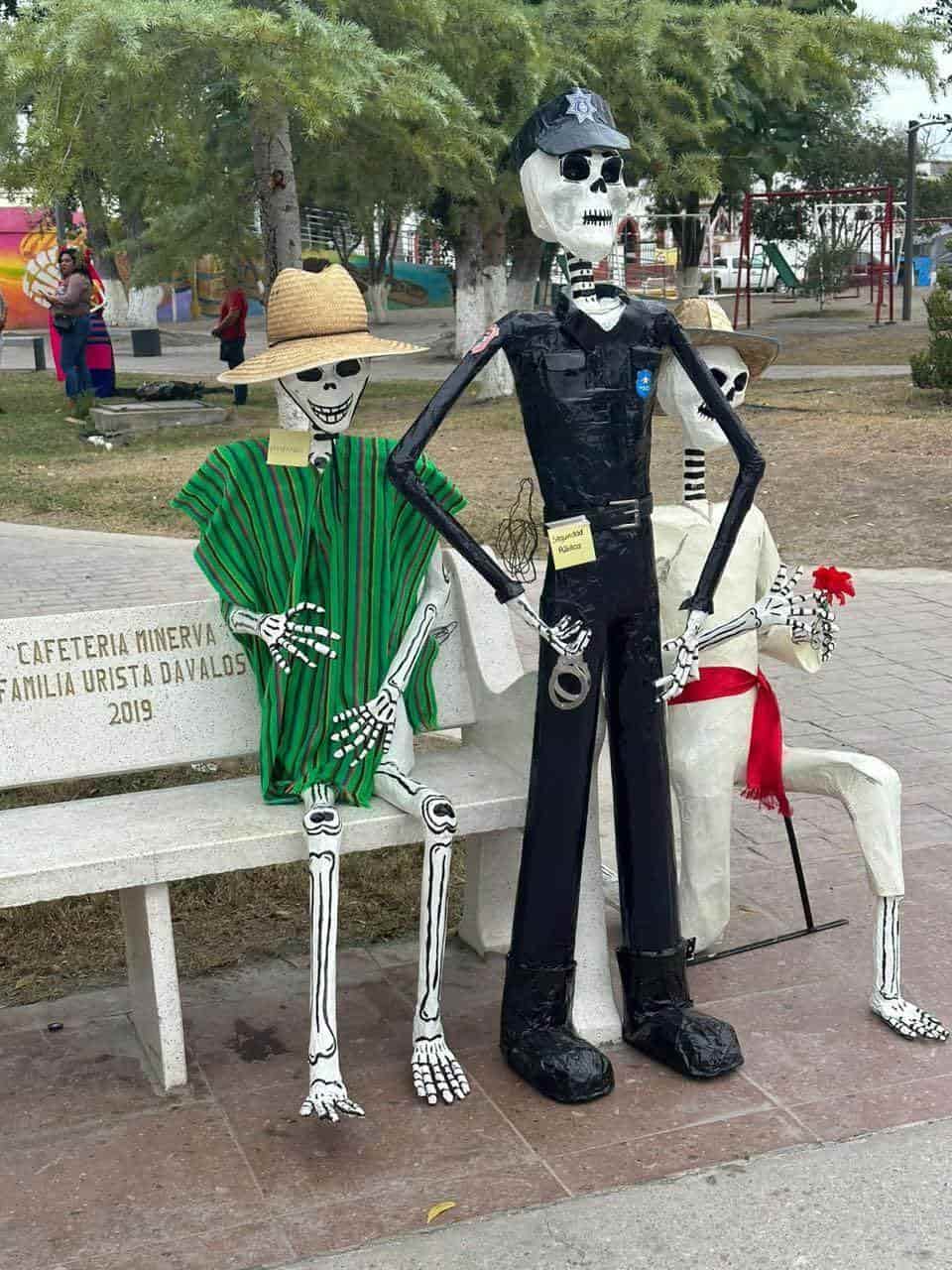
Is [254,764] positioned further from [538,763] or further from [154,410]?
[154,410]

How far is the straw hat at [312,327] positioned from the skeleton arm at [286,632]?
0.53 m

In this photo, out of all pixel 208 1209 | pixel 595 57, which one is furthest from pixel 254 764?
pixel 595 57

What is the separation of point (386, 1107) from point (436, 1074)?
0.13m

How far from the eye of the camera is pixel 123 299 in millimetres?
32531

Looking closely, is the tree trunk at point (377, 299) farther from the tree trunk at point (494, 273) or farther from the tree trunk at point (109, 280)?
the tree trunk at point (494, 273)

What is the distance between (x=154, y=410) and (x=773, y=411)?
5.80 m

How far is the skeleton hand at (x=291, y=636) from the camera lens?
3.46 meters

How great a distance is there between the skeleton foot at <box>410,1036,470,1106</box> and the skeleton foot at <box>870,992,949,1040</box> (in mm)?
988

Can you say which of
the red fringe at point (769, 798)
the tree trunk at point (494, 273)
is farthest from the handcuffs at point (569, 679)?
the tree trunk at point (494, 273)

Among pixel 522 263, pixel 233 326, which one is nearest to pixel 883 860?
pixel 522 263

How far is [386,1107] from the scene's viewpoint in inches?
132

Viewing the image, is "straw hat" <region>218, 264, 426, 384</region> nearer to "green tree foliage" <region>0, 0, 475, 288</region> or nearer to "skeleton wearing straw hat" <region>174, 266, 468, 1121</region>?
"skeleton wearing straw hat" <region>174, 266, 468, 1121</region>

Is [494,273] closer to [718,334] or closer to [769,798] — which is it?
[718,334]

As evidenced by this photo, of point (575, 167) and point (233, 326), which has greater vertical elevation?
point (575, 167)
